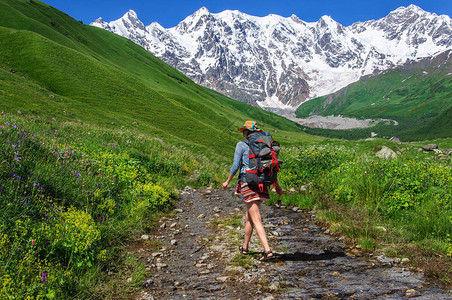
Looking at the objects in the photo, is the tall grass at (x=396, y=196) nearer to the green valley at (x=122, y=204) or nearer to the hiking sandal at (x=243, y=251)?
the green valley at (x=122, y=204)

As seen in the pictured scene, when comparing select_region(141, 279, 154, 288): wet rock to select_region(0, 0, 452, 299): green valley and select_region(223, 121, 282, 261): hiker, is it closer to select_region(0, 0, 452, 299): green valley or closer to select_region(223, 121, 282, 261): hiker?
select_region(0, 0, 452, 299): green valley

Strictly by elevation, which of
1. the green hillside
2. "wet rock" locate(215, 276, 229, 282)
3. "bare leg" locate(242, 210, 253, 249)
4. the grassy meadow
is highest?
the green hillside

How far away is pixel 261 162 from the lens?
22.6ft

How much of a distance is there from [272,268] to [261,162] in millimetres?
2512

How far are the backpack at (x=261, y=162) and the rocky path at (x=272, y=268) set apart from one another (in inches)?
79.7

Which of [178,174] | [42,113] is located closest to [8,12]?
[42,113]

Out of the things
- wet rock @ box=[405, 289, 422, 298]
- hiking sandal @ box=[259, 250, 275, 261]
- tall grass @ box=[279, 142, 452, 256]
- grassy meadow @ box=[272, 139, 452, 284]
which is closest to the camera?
wet rock @ box=[405, 289, 422, 298]

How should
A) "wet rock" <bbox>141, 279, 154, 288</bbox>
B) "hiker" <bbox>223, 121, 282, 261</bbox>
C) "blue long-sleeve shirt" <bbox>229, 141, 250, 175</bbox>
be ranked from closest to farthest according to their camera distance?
"wet rock" <bbox>141, 279, 154, 288</bbox> → "hiker" <bbox>223, 121, 282, 261</bbox> → "blue long-sleeve shirt" <bbox>229, 141, 250, 175</bbox>

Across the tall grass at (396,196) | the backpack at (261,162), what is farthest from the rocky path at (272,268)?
the backpack at (261,162)

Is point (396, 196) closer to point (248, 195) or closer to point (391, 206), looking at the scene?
point (391, 206)

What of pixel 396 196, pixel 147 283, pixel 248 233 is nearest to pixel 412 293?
pixel 248 233

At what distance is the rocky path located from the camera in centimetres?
540

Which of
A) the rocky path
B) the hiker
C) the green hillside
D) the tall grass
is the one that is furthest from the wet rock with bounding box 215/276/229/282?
the green hillside

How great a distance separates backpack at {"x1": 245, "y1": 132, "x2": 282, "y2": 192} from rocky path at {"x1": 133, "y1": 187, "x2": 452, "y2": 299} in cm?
202
